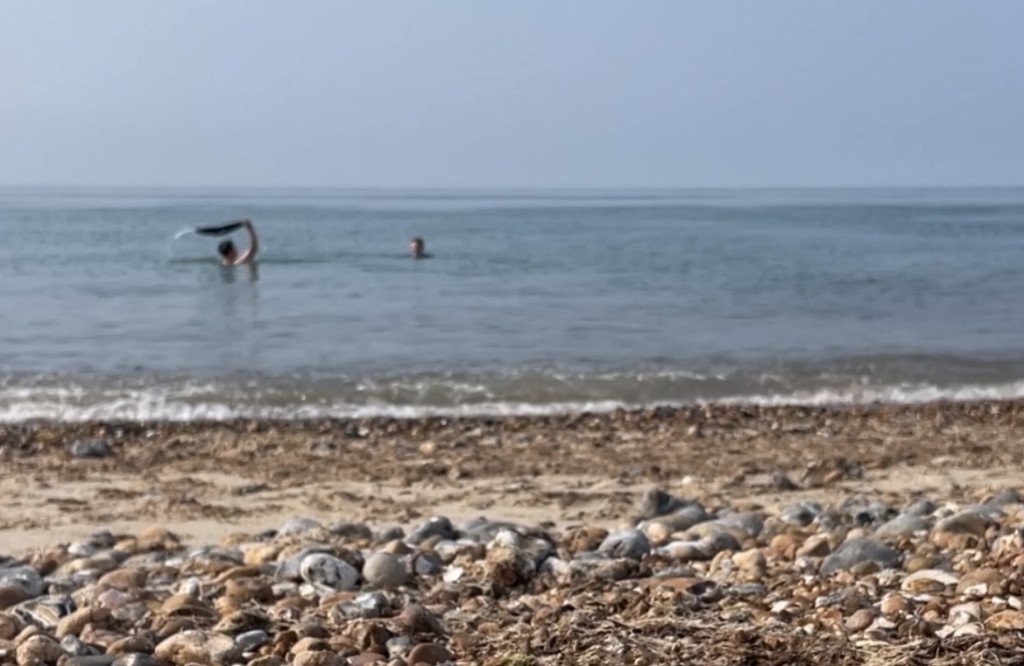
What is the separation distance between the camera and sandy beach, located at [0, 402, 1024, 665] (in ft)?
12.5

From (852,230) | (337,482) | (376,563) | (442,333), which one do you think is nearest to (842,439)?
(337,482)

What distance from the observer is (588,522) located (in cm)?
684

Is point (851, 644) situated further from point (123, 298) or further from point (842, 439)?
point (123, 298)

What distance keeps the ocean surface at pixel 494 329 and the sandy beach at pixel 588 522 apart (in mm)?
→ 1322

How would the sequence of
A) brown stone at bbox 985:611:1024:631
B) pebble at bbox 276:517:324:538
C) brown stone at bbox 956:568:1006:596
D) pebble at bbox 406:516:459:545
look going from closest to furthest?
1. brown stone at bbox 985:611:1024:631
2. brown stone at bbox 956:568:1006:596
3. pebble at bbox 406:516:459:545
4. pebble at bbox 276:517:324:538

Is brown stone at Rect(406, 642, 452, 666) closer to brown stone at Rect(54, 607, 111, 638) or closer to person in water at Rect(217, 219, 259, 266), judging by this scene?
brown stone at Rect(54, 607, 111, 638)

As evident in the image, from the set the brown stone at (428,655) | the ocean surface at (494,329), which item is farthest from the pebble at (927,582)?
the ocean surface at (494,329)

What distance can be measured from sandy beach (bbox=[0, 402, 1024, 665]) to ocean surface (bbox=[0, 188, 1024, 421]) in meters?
1.32

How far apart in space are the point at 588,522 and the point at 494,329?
10634 millimetres

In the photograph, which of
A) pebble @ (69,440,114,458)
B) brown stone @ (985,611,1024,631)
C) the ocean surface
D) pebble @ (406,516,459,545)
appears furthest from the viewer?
the ocean surface

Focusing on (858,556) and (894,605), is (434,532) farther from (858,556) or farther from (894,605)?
(894,605)

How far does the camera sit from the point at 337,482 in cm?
816

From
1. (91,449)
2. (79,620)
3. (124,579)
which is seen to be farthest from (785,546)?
(91,449)

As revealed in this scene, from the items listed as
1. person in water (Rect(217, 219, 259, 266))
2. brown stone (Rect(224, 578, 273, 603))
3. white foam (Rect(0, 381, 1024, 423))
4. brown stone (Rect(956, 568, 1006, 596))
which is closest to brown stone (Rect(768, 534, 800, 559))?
brown stone (Rect(956, 568, 1006, 596))
